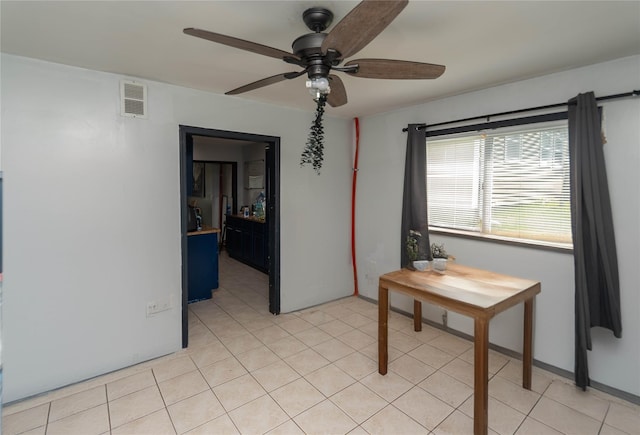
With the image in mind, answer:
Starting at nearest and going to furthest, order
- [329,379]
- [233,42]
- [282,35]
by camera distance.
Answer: [233,42], [282,35], [329,379]

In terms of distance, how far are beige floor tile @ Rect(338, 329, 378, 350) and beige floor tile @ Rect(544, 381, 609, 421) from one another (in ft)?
4.44

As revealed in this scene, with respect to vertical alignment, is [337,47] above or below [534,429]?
above

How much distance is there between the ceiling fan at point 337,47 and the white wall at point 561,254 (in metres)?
1.45

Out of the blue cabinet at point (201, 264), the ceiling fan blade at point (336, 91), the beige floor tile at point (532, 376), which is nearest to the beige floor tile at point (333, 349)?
the beige floor tile at point (532, 376)

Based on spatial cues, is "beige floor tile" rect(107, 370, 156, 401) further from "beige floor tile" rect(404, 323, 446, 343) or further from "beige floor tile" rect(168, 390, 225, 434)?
"beige floor tile" rect(404, 323, 446, 343)

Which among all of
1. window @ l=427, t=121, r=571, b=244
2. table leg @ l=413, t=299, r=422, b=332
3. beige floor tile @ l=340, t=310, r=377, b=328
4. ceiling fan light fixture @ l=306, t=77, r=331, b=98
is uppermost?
ceiling fan light fixture @ l=306, t=77, r=331, b=98

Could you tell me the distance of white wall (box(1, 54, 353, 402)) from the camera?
212cm

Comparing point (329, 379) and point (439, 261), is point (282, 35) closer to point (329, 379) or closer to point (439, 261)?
point (439, 261)

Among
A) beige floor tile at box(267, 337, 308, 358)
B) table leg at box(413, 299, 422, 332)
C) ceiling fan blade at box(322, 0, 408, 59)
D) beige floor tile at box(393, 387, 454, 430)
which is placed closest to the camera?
ceiling fan blade at box(322, 0, 408, 59)

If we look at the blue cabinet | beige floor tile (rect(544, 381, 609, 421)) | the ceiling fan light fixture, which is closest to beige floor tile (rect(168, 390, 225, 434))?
the blue cabinet

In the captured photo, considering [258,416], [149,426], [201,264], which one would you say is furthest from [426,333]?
[201,264]

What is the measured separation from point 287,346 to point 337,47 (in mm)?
2463

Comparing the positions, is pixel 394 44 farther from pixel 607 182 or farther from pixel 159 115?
pixel 159 115

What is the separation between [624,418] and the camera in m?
1.99
